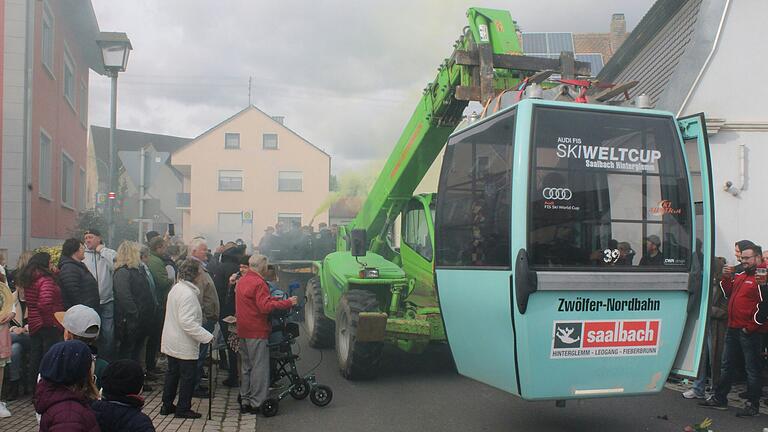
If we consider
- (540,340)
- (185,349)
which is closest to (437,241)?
(540,340)

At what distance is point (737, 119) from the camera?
11.2m

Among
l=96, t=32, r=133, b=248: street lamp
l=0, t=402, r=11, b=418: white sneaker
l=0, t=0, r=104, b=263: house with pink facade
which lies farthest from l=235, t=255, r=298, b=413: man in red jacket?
l=96, t=32, r=133, b=248: street lamp

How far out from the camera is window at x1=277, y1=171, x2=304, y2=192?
24562mm

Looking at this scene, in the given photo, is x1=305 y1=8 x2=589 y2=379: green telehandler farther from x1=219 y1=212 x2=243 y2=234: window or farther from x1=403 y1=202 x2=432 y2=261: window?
x1=219 y1=212 x2=243 y2=234: window

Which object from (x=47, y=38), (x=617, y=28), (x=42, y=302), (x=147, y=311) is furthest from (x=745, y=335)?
(x=617, y=28)

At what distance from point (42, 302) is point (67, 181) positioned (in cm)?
1230

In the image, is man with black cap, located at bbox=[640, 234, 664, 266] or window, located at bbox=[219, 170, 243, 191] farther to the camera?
window, located at bbox=[219, 170, 243, 191]

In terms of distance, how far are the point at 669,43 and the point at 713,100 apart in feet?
9.53

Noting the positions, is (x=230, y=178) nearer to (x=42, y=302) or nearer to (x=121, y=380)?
(x=42, y=302)

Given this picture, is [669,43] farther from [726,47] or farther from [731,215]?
[731,215]

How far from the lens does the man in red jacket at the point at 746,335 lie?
289 inches

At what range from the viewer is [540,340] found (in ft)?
16.5

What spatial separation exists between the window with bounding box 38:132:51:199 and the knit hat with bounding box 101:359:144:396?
1276 centimetres

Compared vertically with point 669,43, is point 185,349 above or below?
below
